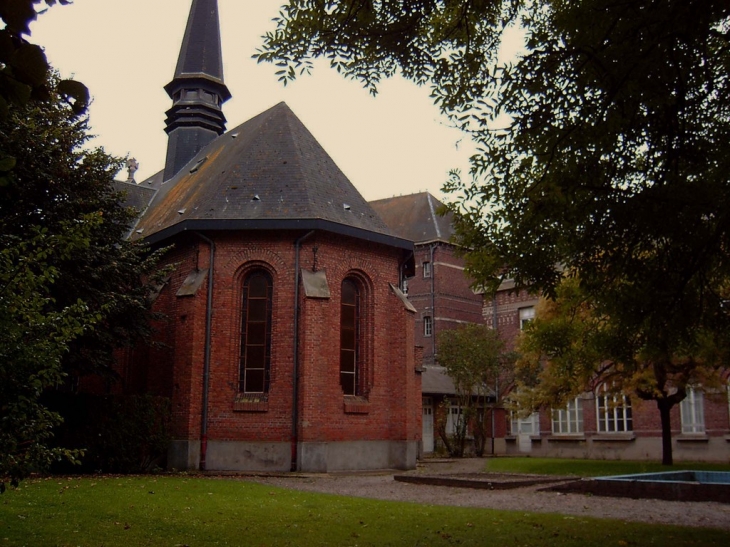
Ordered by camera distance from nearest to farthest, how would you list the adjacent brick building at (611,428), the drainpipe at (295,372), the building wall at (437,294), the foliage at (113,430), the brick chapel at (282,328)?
the foliage at (113,430) < the drainpipe at (295,372) < the brick chapel at (282,328) < the adjacent brick building at (611,428) < the building wall at (437,294)

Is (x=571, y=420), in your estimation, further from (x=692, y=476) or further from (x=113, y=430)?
(x=113, y=430)

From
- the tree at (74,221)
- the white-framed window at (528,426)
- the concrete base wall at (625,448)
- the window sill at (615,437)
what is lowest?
the concrete base wall at (625,448)

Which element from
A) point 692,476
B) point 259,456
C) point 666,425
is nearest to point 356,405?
point 259,456

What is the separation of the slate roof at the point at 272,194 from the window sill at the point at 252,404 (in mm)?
4432

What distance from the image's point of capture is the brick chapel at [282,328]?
18547 millimetres

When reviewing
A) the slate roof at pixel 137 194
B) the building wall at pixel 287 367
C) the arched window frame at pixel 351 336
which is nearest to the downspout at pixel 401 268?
the building wall at pixel 287 367

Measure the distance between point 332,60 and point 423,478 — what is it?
10150 millimetres

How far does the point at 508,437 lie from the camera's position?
35.7 meters

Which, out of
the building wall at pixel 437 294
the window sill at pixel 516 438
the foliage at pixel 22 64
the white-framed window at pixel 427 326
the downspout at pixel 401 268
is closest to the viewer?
the foliage at pixel 22 64

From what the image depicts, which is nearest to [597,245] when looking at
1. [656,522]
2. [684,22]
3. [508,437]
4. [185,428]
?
[684,22]

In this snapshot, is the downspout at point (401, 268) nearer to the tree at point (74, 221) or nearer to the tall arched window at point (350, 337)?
the tall arched window at point (350, 337)

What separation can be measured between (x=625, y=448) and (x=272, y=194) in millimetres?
18930

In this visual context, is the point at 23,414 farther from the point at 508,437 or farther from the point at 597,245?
the point at 508,437

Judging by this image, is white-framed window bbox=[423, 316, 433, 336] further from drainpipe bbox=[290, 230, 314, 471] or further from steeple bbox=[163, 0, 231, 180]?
drainpipe bbox=[290, 230, 314, 471]
